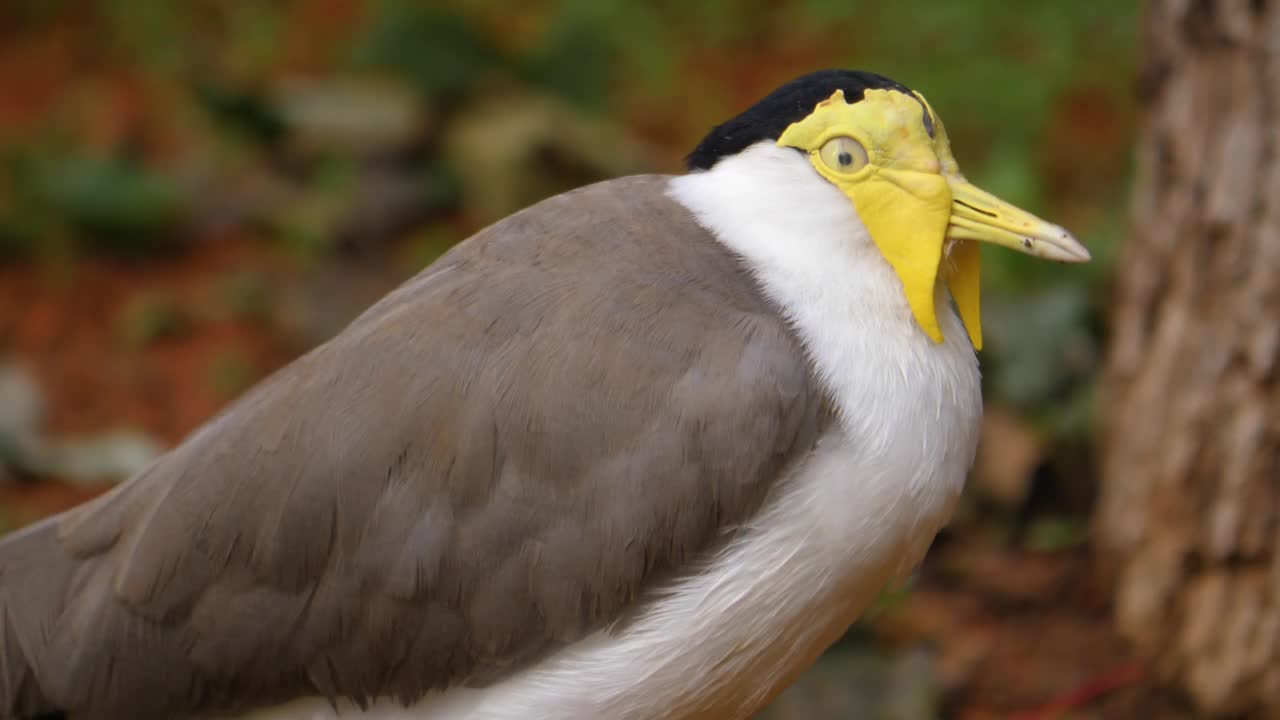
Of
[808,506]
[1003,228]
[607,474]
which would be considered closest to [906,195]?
[1003,228]

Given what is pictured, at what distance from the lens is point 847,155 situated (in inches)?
97.3

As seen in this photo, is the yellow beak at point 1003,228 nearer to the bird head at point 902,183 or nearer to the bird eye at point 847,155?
the bird head at point 902,183

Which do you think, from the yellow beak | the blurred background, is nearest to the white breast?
the yellow beak

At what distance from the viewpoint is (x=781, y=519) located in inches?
94.8

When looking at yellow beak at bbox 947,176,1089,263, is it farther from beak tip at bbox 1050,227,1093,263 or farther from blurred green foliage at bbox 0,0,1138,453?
blurred green foliage at bbox 0,0,1138,453

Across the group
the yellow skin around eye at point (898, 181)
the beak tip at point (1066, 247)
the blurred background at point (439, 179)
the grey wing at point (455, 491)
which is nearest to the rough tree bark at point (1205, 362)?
the blurred background at point (439, 179)

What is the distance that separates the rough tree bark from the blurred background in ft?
0.90

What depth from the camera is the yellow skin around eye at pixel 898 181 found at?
2.46 metres

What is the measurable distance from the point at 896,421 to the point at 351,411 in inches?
35.4

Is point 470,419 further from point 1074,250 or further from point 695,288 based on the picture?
point 1074,250

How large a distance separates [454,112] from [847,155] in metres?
3.67

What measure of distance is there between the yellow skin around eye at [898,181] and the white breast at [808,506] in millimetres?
28

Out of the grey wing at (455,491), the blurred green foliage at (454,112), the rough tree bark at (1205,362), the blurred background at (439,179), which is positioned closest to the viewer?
the grey wing at (455,491)

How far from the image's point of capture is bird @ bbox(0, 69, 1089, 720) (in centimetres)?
240
